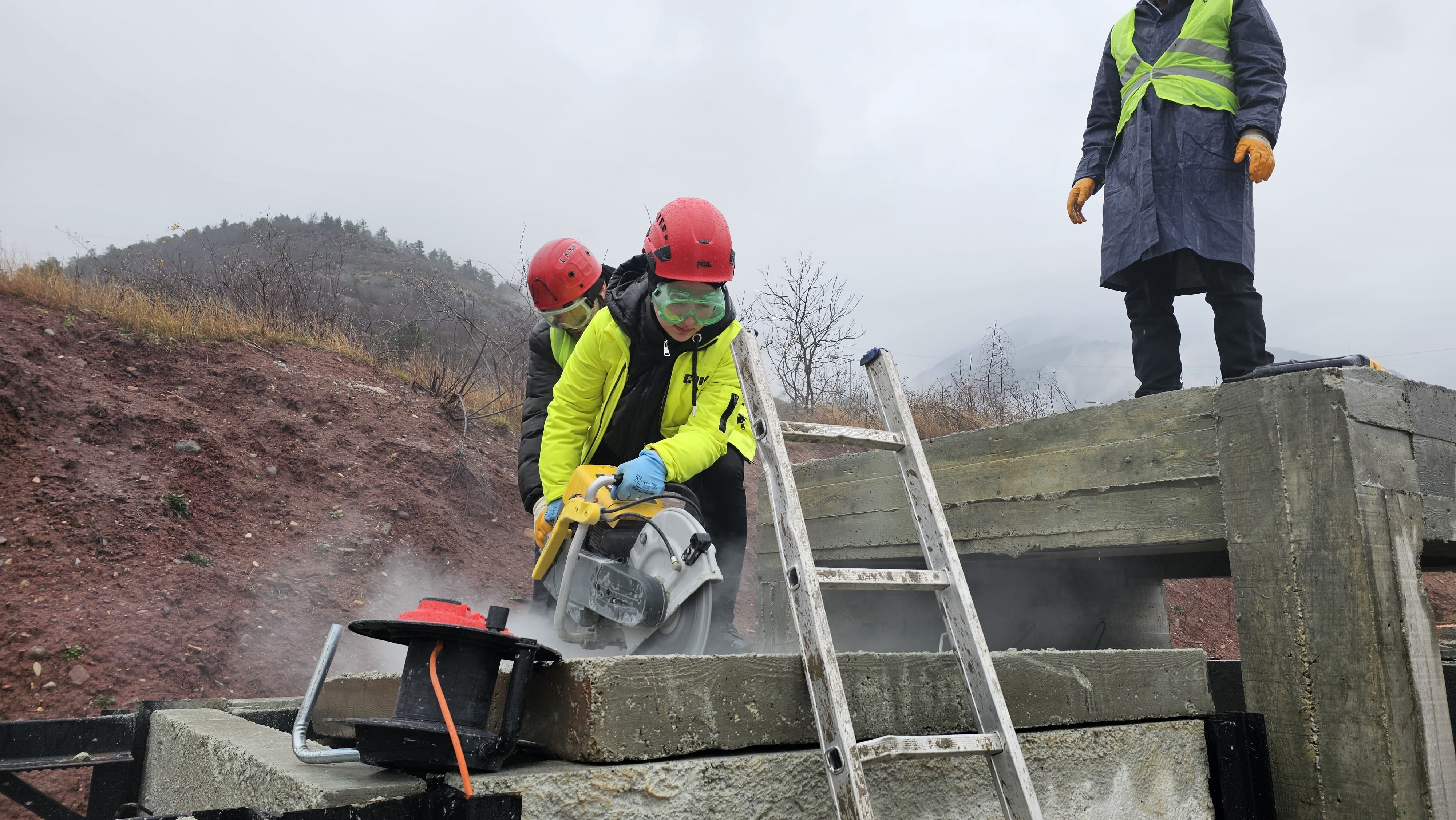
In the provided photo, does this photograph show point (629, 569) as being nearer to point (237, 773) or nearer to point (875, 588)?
point (875, 588)

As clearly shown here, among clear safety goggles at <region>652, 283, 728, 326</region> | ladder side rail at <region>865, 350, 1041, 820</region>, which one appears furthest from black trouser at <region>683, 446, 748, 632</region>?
ladder side rail at <region>865, 350, 1041, 820</region>

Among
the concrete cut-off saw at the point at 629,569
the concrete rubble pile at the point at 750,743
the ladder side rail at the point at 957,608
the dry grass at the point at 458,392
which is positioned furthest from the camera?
the dry grass at the point at 458,392

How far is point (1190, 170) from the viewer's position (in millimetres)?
3369

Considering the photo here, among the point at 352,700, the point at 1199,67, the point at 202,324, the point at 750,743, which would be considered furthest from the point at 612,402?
the point at 202,324

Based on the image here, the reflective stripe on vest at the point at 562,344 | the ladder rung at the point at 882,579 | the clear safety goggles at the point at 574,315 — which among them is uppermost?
the clear safety goggles at the point at 574,315

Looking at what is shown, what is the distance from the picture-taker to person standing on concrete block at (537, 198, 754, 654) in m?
2.79

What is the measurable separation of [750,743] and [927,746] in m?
0.36

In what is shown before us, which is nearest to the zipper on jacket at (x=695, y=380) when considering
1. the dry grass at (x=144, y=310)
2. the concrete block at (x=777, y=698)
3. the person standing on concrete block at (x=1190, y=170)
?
the concrete block at (x=777, y=698)

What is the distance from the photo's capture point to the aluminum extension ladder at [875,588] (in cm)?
172

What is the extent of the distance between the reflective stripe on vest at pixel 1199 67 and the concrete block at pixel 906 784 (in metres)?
2.35

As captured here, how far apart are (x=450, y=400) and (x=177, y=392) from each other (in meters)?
2.08

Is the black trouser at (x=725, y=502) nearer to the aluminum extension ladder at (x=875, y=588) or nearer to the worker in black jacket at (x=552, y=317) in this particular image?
the worker in black jacket at (x=552, y=317)

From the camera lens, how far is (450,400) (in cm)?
750

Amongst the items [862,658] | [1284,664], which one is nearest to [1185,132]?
[1284,664]
